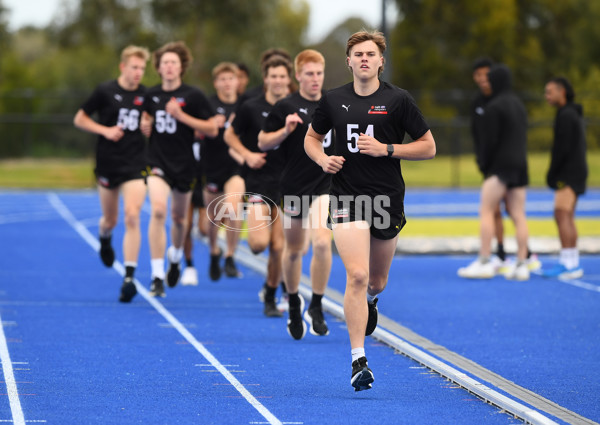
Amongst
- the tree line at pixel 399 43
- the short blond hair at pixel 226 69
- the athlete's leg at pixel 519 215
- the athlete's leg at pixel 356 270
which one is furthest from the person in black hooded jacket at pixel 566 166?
the tree line at pixel 399 43

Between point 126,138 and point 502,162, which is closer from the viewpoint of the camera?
point 126,138

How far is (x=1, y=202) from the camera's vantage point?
2877 centimetres

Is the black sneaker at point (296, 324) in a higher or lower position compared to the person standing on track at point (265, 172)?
lower

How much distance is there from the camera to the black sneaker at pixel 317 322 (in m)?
9.38

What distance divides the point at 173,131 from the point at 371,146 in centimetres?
477

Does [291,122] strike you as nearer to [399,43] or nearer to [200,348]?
[200,348]

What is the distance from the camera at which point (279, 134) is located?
929 centimetres

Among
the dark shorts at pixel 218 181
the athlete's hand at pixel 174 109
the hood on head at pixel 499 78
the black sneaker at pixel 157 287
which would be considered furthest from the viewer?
the hood on head at pixel 499 78

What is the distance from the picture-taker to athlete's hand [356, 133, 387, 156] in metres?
7.12

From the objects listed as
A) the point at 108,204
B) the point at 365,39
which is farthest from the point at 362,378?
the point at 108,204

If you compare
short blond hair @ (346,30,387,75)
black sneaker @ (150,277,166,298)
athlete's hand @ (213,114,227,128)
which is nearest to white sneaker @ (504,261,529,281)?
athlete's hand @ (213,114,227,128)

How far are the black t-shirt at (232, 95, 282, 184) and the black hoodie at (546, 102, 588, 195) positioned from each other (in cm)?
447

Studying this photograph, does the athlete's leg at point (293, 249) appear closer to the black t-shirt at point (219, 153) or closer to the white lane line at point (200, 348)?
the white lane line at point (200, 348)

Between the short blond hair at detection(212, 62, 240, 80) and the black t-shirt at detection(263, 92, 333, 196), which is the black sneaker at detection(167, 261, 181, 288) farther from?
the black t-shirt at detection(263, 92, 333, 196)
